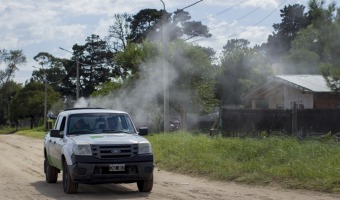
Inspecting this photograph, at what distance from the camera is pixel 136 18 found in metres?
61.6

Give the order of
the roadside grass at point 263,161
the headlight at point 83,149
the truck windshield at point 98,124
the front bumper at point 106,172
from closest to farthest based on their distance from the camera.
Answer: the front bumper at point 106,172, the headlight at point 83,149, the roadside grass at point 263,161, the truck windshield at point 98,124

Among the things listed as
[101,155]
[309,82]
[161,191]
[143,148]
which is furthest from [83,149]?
[309,82]

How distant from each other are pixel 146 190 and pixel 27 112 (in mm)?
67653

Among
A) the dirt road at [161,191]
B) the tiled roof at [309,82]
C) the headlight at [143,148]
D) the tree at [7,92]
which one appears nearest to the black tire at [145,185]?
the dirt road at [161,191]

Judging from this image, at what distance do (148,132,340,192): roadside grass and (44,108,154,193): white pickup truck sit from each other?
289 centimetres

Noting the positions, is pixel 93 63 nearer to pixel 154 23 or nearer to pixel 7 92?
pixel 154 23

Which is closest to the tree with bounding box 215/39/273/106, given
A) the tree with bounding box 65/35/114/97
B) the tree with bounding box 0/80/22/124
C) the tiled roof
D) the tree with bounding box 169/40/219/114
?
the tree with bounding box 169/40/219/114

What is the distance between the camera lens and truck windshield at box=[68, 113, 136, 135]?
1295 cm

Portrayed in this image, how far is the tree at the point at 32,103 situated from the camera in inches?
3000

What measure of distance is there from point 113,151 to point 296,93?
63.5 feet

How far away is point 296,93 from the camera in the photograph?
29375 mm

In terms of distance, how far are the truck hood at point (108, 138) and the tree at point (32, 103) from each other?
62.1 meters

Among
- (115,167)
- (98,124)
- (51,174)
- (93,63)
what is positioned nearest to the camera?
(115,167)

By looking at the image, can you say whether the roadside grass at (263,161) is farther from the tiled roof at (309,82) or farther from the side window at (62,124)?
the tiled roof at (309,82)
